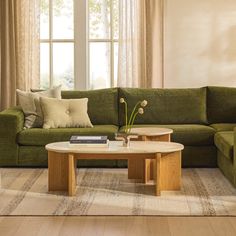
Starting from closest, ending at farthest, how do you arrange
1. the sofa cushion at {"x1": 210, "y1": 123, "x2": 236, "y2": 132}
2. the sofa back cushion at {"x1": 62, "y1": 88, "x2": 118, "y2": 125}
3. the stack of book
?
the stack of book → the sofa cushion at {"x1": 210, "y1": 123, "x2": 236, "y2": 132} → the sofa back cushion at {"x1": 62, "y1": 88, "x2": 118, "y2": 125}

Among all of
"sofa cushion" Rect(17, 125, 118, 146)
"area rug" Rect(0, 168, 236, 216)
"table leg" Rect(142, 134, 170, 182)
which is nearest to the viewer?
"area rug" Rect(0, 168, 236, 216)

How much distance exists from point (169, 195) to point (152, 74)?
307 cm

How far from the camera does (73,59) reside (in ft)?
26.9

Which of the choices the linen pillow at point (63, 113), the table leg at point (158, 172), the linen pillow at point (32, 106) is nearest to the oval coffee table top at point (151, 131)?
the table leg at point (158, 172)

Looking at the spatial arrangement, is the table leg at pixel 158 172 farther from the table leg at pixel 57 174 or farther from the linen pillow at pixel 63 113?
the linen pillow at pixel 63 113

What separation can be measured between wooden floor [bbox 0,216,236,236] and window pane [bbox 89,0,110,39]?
164 inches

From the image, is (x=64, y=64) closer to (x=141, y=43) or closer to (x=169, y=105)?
(x=141, y=43)

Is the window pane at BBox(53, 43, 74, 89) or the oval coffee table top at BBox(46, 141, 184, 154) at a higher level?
the window pane at BBox(53, 43, 74, 89)

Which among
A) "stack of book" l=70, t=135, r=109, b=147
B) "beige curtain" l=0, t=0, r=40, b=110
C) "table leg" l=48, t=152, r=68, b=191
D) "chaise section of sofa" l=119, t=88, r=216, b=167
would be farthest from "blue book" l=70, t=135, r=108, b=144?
"beige curtain" l=0, t=0, r=40, b=110

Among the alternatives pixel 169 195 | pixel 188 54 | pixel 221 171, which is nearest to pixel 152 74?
pixel 188 54

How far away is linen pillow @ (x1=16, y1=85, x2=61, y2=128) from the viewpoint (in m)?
6.63

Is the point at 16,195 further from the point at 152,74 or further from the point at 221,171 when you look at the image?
the point at 152,74

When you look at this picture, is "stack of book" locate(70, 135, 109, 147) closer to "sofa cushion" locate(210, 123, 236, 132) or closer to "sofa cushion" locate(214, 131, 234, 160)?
"sofa cushion" locate(214, 131, 234, 160)

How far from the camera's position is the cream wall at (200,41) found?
7.95 m
